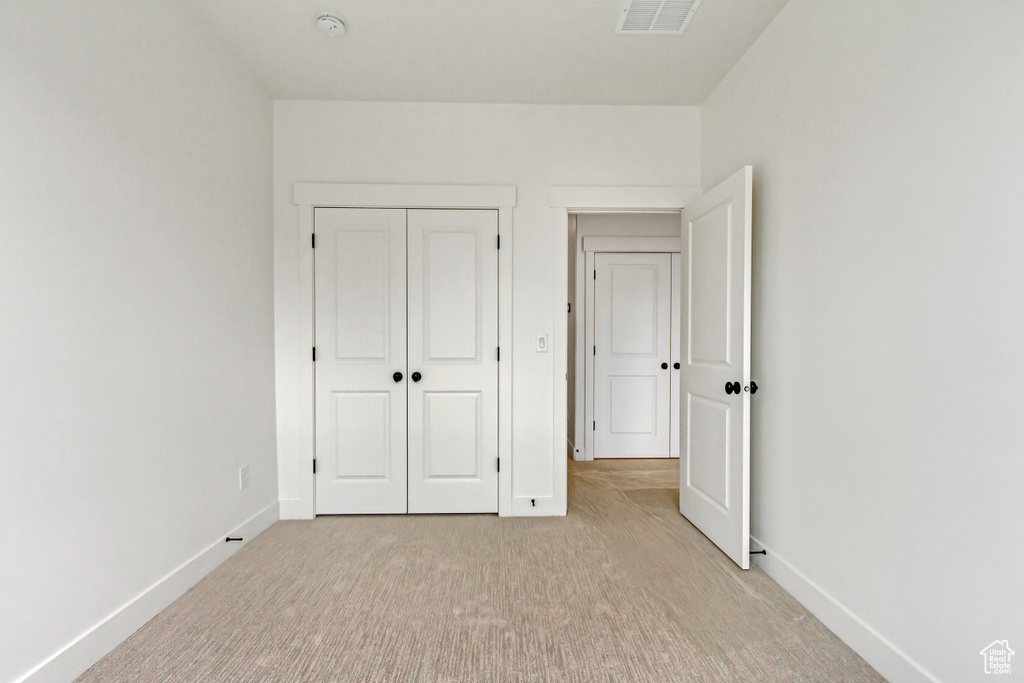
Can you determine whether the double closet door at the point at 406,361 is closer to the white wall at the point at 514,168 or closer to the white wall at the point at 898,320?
the white wall at the point at 514,168

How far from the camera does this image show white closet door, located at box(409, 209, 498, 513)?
10.4 ft

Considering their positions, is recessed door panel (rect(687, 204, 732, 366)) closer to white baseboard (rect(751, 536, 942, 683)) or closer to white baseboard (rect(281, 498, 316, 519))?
white baseboard (rect(751, 536, 942, 683))

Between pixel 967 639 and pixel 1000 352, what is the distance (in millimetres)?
790

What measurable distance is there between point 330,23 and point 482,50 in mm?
720

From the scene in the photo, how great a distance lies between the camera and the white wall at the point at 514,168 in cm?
312

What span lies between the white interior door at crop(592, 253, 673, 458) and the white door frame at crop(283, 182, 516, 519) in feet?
5.50

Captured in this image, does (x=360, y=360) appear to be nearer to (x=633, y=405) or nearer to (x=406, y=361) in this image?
(x=406, y=361)

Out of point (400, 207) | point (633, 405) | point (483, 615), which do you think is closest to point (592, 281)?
point (633, 405)

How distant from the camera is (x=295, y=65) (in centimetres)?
271

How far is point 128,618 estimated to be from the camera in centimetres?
187

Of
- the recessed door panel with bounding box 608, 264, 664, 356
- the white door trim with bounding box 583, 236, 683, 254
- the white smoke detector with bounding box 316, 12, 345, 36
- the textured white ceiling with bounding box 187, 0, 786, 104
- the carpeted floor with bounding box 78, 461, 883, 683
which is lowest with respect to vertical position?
the carpeted floor with bounding box 78, 461, 883, 683

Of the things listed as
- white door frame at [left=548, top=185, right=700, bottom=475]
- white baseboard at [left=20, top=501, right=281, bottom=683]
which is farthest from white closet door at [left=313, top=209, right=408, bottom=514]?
white door frame at [left=548, top=185, right=700, bottom=475]

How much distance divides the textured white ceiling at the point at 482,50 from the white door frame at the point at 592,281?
5.11ft

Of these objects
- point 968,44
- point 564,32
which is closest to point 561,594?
point 968,44
